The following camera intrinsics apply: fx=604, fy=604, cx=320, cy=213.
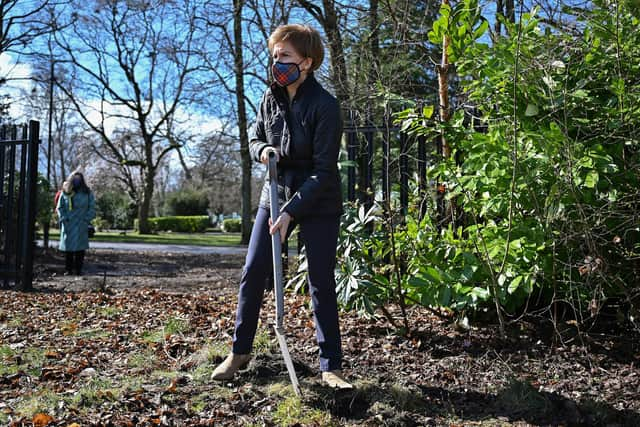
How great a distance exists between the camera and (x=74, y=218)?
9641 mm

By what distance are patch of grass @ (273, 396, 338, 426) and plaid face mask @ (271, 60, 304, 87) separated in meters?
1.60

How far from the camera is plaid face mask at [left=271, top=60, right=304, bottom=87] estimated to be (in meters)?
3.07

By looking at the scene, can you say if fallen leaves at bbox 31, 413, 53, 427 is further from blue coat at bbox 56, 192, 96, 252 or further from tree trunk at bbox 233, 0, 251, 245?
tree trunk at bbox 233, 0, 251, 245

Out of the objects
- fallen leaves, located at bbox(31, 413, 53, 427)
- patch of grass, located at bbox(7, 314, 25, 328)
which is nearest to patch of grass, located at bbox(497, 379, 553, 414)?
fallen leaves, located at bbox(31, 413, 53, 427)

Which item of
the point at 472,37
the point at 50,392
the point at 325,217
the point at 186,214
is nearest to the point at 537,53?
the point at 472,37

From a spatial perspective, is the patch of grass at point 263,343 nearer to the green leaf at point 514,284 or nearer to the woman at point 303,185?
the woman at point 303,185

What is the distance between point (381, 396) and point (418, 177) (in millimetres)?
2009

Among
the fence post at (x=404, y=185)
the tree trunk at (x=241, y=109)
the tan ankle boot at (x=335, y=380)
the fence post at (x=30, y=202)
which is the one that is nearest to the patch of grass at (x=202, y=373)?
the tan ankle boot at (x=335, y=380)

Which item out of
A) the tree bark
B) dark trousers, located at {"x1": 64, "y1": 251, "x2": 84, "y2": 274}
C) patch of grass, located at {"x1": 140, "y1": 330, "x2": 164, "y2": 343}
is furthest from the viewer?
dark trousers, located at {"x1": 64, "y1": 251, "x2": 84, "y2": 274}

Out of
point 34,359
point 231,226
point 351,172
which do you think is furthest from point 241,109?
point 231,226

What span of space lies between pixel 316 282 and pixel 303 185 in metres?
0.51

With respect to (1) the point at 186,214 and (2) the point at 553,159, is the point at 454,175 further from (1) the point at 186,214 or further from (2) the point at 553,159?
(1) the point at 186,214

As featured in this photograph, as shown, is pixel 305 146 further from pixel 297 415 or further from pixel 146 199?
pixel 146 199

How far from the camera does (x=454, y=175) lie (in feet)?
12.9
